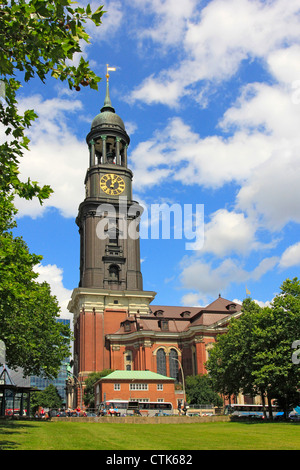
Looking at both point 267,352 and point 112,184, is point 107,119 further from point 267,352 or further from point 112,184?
point 267,352

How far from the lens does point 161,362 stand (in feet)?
260

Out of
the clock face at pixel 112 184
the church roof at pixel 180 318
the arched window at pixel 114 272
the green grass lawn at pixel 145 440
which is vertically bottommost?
the green grass lawn at pixel 145 440

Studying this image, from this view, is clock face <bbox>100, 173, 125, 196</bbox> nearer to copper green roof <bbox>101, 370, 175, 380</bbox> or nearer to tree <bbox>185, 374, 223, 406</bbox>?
copper green roof <bbox>101, 370, 175, 380</bbox>

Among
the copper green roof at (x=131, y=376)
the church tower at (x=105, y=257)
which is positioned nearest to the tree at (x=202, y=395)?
the copper green roof at (x=131, y=376)

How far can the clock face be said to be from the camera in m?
88.9

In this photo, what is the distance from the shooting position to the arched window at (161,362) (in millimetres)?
78344

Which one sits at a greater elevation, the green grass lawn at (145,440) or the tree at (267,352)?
the tree at (267,352)

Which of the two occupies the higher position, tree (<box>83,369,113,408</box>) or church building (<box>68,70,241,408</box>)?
church building (<box>68,70,241,408</box>)

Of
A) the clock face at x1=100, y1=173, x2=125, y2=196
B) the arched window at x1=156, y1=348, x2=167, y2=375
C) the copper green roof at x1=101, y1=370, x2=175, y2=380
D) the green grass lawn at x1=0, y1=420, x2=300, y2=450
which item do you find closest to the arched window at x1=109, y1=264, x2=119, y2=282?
the clock face at x1=100, y1=173, x2=125, y2=196

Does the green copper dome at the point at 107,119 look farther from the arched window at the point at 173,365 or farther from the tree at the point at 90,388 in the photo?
the tree at the point at 90,388

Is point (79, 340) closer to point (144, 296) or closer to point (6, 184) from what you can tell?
point (144, 296)

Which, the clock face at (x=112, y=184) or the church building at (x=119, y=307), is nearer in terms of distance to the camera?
the church building at (x=119, y=307)

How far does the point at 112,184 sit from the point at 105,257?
1592 cm
